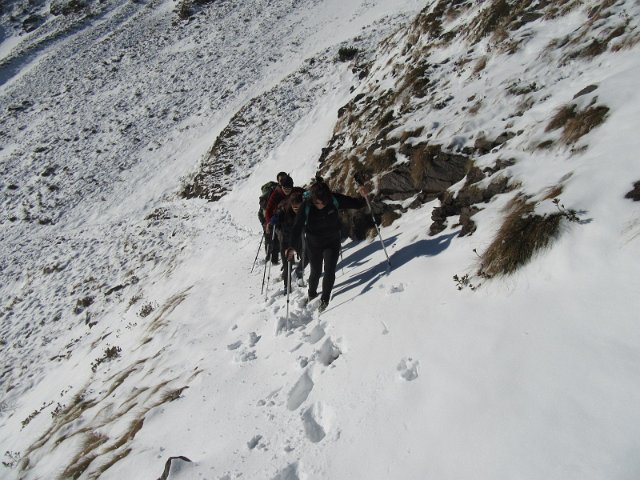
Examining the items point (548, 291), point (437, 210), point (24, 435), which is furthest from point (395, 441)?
point (24, 435)

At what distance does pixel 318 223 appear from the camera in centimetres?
621

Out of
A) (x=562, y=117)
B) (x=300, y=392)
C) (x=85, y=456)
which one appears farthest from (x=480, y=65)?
(x=85, y=456)

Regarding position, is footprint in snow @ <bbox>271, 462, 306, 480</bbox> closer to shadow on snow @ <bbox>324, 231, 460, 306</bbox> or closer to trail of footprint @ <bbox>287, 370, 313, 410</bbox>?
trail of footprint @ <bbox>287, 370, 313, 410</bbox>

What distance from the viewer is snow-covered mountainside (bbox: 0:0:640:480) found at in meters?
3.11

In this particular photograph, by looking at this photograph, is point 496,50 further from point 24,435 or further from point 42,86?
point 42,86

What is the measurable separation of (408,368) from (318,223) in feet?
9.54

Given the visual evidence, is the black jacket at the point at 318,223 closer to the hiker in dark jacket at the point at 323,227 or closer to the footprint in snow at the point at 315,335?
the hiker in dark jacket at the point at 323,227

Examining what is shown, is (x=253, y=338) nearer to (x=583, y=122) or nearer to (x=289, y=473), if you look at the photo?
(x=289, y=473)

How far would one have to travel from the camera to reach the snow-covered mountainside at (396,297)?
3107mm

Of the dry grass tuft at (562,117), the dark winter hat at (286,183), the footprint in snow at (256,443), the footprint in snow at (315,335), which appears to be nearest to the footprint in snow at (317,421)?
the footprint in snow at (256,443)

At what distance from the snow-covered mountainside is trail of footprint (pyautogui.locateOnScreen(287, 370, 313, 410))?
1.4 inches

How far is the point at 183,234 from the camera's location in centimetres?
1622

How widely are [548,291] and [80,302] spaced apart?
49.6 ft

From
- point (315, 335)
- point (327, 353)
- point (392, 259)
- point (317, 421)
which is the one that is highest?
point (317, 421)
